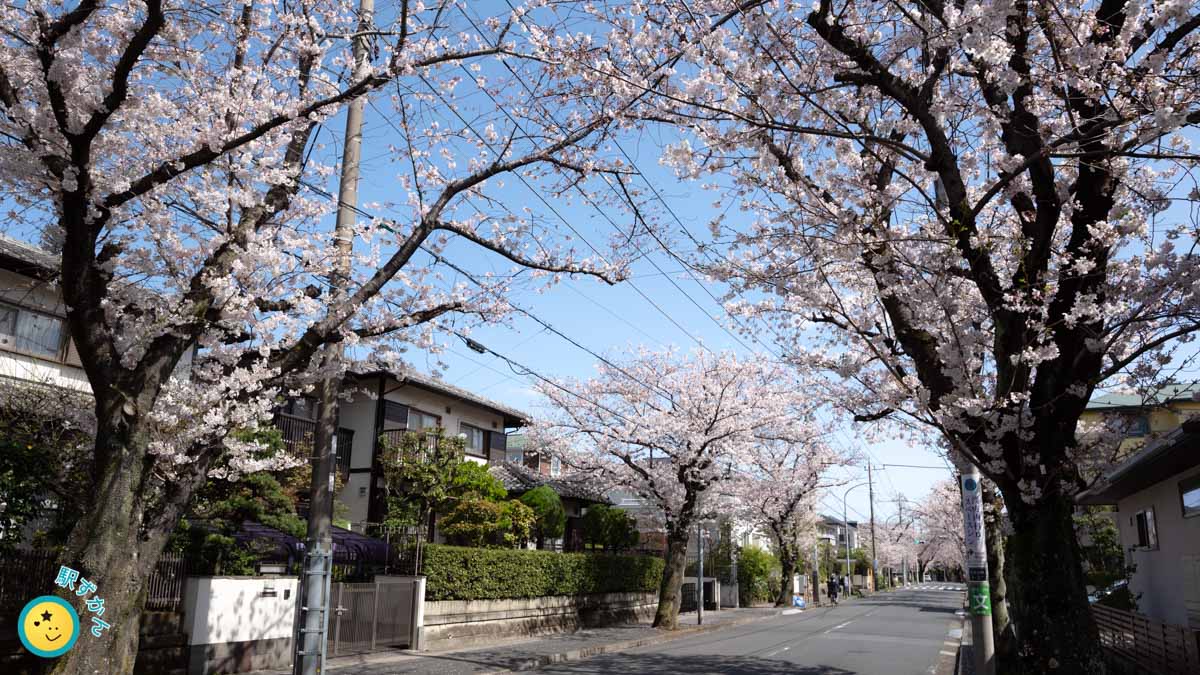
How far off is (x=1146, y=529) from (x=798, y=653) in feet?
28.3

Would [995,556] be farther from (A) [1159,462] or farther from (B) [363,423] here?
(B) [363,423]

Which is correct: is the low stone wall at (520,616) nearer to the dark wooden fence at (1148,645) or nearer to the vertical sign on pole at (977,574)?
the vertical sign on pole at (977,574)

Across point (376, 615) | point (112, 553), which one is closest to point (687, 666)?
point (376, 615)

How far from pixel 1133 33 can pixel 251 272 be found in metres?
8.60

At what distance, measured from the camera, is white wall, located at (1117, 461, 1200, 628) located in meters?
14.1

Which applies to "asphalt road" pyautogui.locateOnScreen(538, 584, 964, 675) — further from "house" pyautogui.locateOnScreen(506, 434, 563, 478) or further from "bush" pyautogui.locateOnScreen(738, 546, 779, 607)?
"bush" pyautogui.locateOnScreen(738, 546, 779, 607)

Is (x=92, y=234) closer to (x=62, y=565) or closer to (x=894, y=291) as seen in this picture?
(x=62, y=565)

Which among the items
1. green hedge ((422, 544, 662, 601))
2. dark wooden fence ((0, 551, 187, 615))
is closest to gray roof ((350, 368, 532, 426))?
green hedge ((422, 544, 662, 601))

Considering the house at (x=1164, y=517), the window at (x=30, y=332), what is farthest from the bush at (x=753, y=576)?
the window at (x=30, y=332)

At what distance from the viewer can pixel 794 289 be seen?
31.1 feet

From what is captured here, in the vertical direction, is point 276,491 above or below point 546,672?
above

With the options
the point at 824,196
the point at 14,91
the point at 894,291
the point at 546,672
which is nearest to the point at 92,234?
the point at 14,91

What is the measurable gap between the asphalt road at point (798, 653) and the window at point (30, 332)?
1128 cm

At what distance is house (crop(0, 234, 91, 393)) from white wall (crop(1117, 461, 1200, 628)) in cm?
1995
